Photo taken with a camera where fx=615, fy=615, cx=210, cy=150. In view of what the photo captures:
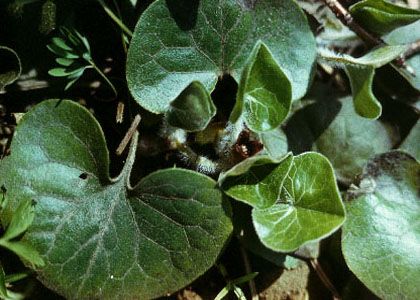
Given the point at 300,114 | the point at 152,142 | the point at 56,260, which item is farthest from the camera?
the point at 300,114

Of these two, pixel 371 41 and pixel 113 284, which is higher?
pixel 371 41

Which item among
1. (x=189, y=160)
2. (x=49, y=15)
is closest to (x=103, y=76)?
(x=49, y=15)

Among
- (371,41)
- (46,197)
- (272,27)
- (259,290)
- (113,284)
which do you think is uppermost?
(272,27)

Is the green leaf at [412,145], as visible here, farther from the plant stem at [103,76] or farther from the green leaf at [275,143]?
the plant stem at [103,76]

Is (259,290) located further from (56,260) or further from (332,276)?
(56,260)

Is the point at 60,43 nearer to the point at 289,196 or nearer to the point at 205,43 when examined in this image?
the point at 205,43

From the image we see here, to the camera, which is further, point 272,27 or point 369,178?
point 369,178

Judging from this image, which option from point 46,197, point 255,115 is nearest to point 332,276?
point 255,115

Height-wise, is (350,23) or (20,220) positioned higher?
(350,23)
